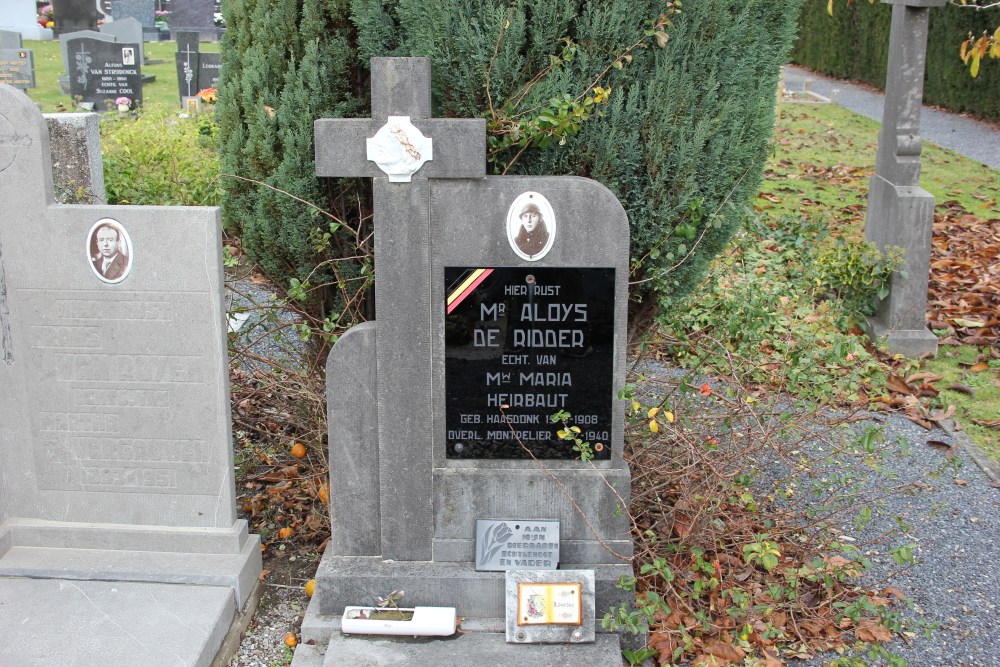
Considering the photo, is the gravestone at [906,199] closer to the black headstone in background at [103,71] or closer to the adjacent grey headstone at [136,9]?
the black headstone in background at [103,71]

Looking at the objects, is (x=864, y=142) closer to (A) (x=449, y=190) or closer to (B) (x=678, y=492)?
(B) (x=678, y=492)

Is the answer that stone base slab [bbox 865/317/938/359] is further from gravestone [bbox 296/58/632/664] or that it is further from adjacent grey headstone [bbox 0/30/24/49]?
adjacent grey headstone [bbox 0/30/24/49]

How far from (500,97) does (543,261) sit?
71cm

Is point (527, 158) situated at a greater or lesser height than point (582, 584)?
greater

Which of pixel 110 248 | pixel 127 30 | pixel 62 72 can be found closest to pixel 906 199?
pixel 110 248

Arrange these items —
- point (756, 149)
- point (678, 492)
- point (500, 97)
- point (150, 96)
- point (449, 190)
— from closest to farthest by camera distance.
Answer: point (449, 190), point (500, 97), point (756, 149), point (678, 492), point (150, 96)

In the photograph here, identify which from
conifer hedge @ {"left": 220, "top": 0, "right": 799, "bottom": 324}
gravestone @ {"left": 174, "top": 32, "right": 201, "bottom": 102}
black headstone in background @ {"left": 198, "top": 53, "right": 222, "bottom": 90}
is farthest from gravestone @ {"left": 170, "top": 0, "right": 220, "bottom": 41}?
conifer hedge @ {"left": 220, "top": 0, "right": 799, "bottom": 324}

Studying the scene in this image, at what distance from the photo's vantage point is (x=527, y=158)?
387cm

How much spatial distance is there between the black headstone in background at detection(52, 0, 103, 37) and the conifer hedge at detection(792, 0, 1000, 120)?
17331mm

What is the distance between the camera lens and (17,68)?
1744 centimetres

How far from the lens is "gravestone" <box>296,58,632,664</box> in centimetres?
345

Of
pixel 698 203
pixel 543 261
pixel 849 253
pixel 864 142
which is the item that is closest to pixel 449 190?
pixel 543 261

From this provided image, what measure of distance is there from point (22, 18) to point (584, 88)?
3047cm

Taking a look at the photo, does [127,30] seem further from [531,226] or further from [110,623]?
[531,226]
